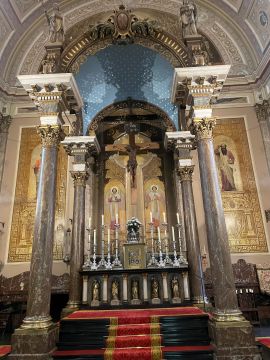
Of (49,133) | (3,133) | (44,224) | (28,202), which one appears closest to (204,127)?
(49,133)

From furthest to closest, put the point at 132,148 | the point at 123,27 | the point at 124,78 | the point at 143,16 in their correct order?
the point at 143,16 → the point at 132,148 → the point at 124,78 → the point at 123,27

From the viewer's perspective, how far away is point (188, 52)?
746 cm

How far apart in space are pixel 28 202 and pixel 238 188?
26.4 feet

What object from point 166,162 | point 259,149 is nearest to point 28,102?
point 166,162

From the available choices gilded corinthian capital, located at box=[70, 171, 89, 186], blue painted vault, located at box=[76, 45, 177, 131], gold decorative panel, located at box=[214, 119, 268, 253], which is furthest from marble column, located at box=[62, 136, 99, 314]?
gold decorative panel, located at box=[214, 119, 268, 253]

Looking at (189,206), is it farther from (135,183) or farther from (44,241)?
(44,241)

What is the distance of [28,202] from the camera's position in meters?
11.3

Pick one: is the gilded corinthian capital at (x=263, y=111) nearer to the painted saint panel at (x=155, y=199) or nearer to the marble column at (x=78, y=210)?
the painted saint panel at (x=155, y=199)

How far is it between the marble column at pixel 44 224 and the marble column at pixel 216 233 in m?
2.89

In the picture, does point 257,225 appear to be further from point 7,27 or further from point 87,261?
point 7,27

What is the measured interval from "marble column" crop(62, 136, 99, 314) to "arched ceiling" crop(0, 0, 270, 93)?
15.7 feet

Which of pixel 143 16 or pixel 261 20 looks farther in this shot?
pixel 143 16

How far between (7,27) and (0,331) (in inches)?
438

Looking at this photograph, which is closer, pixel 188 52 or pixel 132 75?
pixel 188 52
